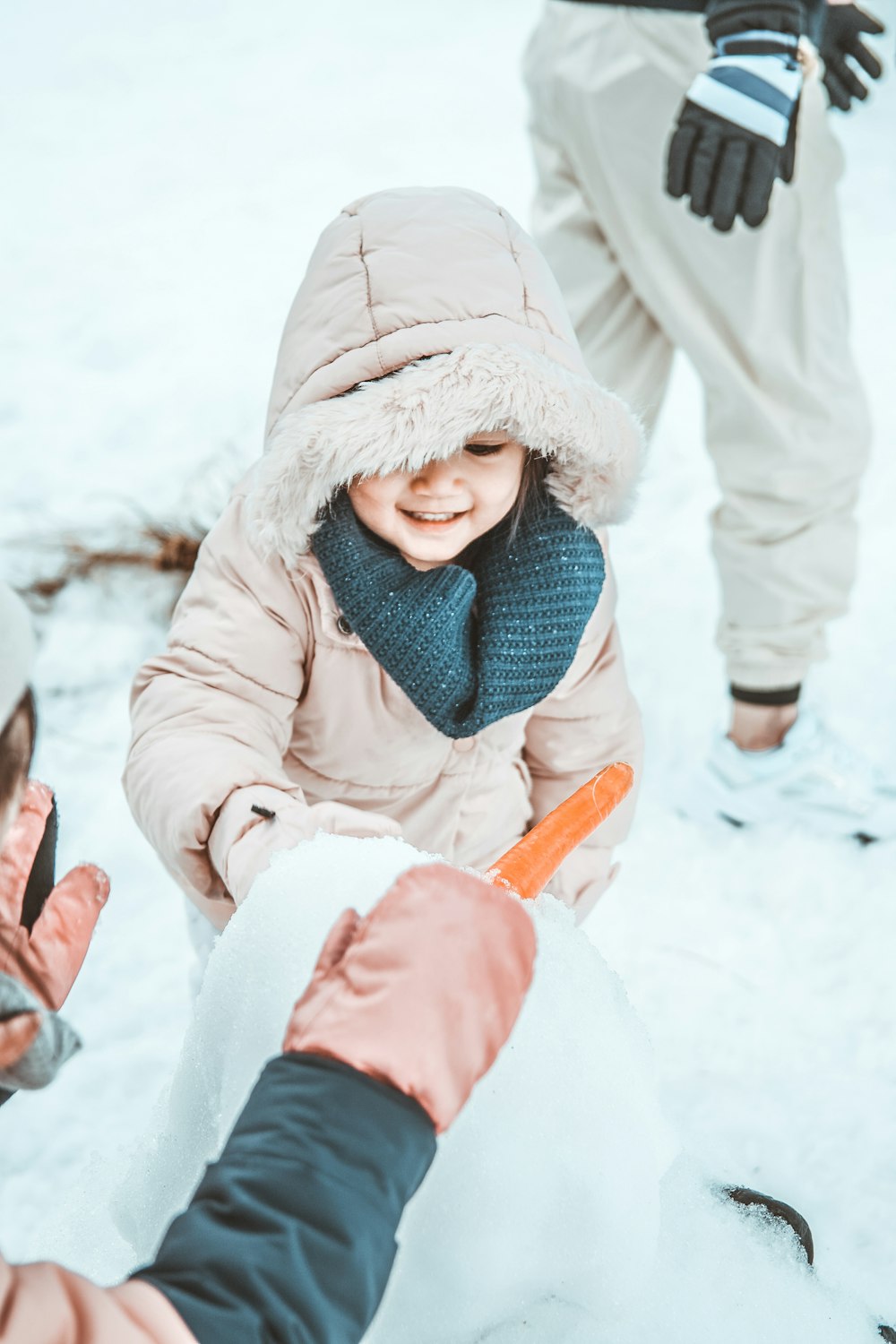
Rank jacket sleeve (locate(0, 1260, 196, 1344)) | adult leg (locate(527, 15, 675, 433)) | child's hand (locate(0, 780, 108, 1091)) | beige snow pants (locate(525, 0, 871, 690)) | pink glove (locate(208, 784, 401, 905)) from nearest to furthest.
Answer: jacket sleeve (locate(0, 1260, 196, 1344)), child's hand (locate(0, 780, 108, 1091)), pink glove (locate(208, 784, 401, 905)), beige snow pants (locate(525, 0, 871, 690)), adult leg (locate(527, 15, 675, 433))

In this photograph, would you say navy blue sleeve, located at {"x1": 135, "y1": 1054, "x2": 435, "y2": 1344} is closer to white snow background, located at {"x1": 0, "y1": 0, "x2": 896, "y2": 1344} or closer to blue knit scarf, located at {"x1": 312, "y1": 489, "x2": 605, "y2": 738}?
white snow background, located at {"x1": 0, "y1": 0, "x2": 896, "y2": 1344}

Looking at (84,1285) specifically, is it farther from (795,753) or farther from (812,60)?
(812,60)

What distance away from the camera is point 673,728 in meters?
2.08

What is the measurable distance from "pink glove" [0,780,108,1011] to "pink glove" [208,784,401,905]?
17 cm

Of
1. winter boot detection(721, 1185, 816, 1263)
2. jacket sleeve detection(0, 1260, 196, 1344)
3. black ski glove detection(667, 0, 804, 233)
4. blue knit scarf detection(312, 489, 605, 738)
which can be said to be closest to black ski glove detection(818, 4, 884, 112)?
black ski glove detection(667, 0, 804, 233)

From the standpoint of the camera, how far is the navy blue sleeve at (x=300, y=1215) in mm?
555

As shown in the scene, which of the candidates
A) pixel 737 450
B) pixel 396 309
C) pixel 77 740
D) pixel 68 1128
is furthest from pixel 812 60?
pixel 68 1128

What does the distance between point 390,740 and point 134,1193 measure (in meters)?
0.56

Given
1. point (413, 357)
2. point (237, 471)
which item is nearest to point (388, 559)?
point (413, 357)

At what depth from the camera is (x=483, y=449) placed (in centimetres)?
114

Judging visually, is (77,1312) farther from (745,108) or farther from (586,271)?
(586,271)

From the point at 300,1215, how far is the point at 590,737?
2.99 ft

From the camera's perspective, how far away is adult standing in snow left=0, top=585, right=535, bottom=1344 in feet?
1.79

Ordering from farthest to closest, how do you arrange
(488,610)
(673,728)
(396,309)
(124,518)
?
(124,518) < (673,728) < (488,610) < (396,309)
